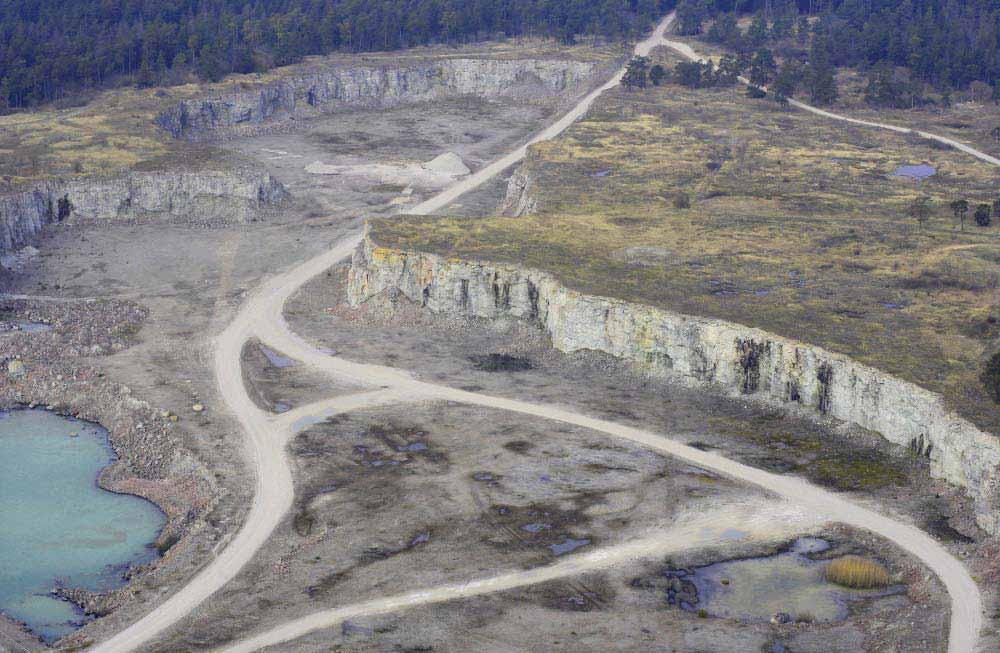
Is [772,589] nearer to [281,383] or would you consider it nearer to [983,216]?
[281,383]

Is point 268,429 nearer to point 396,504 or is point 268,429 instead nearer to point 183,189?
point 396,504

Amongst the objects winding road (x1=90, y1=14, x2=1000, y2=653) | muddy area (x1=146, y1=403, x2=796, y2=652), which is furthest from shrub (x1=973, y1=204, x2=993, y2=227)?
muddy area (x1=146, y1=403, x2=796, y2=652)

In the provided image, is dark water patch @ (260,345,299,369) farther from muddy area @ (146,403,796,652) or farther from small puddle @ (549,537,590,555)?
small puddle @ (549,537,590,555)

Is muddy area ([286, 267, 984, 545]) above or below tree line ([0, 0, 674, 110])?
below

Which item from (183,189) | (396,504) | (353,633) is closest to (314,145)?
(183,189)

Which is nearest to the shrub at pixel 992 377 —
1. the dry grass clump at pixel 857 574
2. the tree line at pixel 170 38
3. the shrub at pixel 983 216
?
the dry grass clump at pixel 857 574

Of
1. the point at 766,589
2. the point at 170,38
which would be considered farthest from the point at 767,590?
the point at 170,38

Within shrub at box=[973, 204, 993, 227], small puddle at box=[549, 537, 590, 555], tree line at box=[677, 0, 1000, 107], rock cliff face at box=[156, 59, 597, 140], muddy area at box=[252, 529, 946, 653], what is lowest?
muddy area at box=[252, 529, 946, 653]
